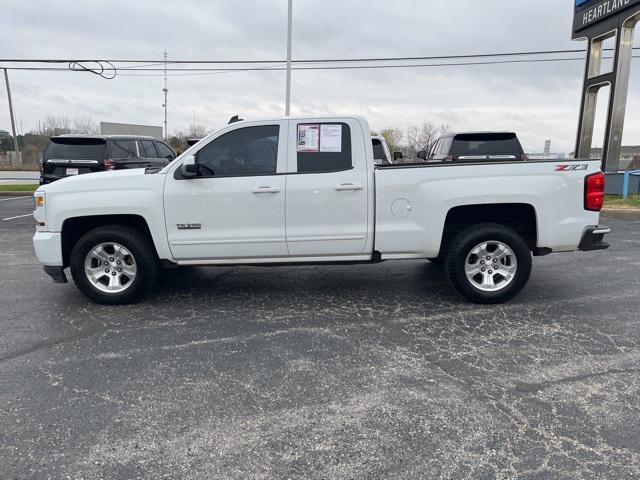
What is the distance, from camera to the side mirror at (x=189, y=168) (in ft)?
15.2

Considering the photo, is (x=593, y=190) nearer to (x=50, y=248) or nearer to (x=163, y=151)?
(x=50, y=248)

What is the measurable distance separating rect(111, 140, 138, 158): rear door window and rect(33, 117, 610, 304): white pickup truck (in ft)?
23.4

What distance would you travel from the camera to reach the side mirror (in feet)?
15.2

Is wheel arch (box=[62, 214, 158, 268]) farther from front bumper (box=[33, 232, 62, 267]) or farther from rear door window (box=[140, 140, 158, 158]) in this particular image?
rear door window (box=[140, 140, 158, 158])

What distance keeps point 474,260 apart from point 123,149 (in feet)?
31.9

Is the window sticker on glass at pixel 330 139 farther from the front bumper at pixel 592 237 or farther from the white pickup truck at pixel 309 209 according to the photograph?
the front bumper at pixel 592 237

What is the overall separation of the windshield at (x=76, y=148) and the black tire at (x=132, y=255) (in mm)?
7186

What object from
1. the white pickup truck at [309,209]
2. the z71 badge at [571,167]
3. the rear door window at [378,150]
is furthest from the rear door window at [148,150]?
the z71 badge at [571,167]

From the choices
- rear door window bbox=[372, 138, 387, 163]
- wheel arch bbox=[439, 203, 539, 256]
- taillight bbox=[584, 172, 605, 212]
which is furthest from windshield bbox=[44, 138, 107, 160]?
taillight bbox=[584, 172, 605, 212]

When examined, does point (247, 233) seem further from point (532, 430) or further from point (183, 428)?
point (532, 430)

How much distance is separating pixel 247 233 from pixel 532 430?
3.07 meters

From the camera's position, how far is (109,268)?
5016 mm

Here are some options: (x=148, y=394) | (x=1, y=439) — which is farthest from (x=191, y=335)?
(x=1, y=439)

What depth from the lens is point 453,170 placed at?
475cm
